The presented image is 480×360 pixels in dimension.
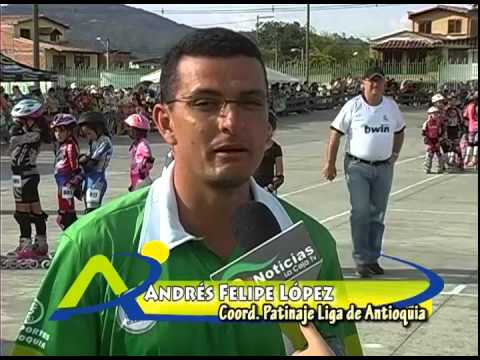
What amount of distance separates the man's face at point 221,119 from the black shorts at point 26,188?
727 cm

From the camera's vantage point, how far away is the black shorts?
30.2ft

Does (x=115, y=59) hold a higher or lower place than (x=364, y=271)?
higher

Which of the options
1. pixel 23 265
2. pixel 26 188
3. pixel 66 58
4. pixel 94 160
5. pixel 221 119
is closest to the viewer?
pixel 221 119

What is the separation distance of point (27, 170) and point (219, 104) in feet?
24.2

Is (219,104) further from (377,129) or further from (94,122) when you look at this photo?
(94,122)

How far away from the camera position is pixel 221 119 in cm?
209

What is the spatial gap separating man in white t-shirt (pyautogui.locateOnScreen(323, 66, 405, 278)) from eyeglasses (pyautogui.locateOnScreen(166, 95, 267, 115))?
6268mm

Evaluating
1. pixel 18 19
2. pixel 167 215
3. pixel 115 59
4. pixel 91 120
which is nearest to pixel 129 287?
pixel 167 215

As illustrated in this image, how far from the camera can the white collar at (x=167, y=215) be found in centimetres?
221

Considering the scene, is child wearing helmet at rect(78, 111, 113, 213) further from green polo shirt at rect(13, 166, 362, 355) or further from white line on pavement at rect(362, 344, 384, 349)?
green polo shirt at rect(13, 166, 362, 355)

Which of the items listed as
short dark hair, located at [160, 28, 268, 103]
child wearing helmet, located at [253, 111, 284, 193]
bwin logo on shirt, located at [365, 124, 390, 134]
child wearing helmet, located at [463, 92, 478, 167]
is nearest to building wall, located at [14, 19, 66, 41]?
child wearing helmet, located at [463, 92, 478, 167]

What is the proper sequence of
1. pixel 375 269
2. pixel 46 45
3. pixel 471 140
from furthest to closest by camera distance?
pixel 46 45 < pixel 471 140 < pixel 375 269

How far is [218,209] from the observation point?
2.24m

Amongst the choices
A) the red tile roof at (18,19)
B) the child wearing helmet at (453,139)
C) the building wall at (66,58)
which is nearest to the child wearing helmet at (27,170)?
the child wearing helmet at (453,139)
